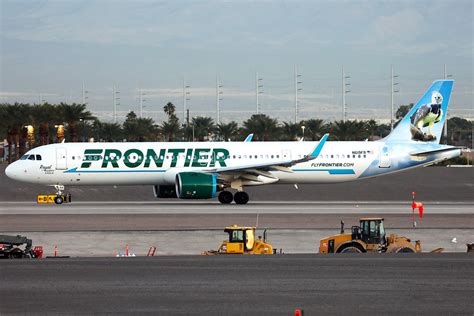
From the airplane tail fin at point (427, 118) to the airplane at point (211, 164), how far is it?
1.23m

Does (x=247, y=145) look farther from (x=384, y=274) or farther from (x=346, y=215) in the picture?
(x=384, y=274)

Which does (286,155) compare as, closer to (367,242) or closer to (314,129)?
(367,242)

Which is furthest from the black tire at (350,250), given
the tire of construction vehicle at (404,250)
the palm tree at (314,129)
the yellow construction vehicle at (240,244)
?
the palm tree at (314,129)

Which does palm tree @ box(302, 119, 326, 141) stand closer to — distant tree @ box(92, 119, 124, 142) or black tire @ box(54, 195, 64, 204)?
distant tree @ box(92, 119, 124, 142)

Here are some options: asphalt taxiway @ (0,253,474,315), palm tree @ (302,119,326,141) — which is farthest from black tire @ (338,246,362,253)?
palm tree @ (302,119,326,141)

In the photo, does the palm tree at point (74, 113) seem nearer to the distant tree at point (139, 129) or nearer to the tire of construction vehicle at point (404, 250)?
the distant tree at point (139, 129)

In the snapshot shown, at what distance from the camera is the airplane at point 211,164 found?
47062mm

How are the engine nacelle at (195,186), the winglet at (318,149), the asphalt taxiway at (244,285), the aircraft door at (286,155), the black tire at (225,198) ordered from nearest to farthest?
the asphalt taxiway at (244,285), the engine nacelle at (195,186), the winglet at (318,149), the black tire at (225,198), the aircraft door at (286,155)

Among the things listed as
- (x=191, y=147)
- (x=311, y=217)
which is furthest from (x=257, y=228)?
(x=191, y=147)

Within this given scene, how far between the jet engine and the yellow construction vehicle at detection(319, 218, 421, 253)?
1906 centimetres

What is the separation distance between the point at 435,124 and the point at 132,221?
23.2 meters

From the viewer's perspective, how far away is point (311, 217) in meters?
38.8

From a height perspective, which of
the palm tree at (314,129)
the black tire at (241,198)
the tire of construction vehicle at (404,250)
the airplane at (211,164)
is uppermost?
the palm tree at (314,129)

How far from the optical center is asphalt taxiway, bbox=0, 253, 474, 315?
18234mm
